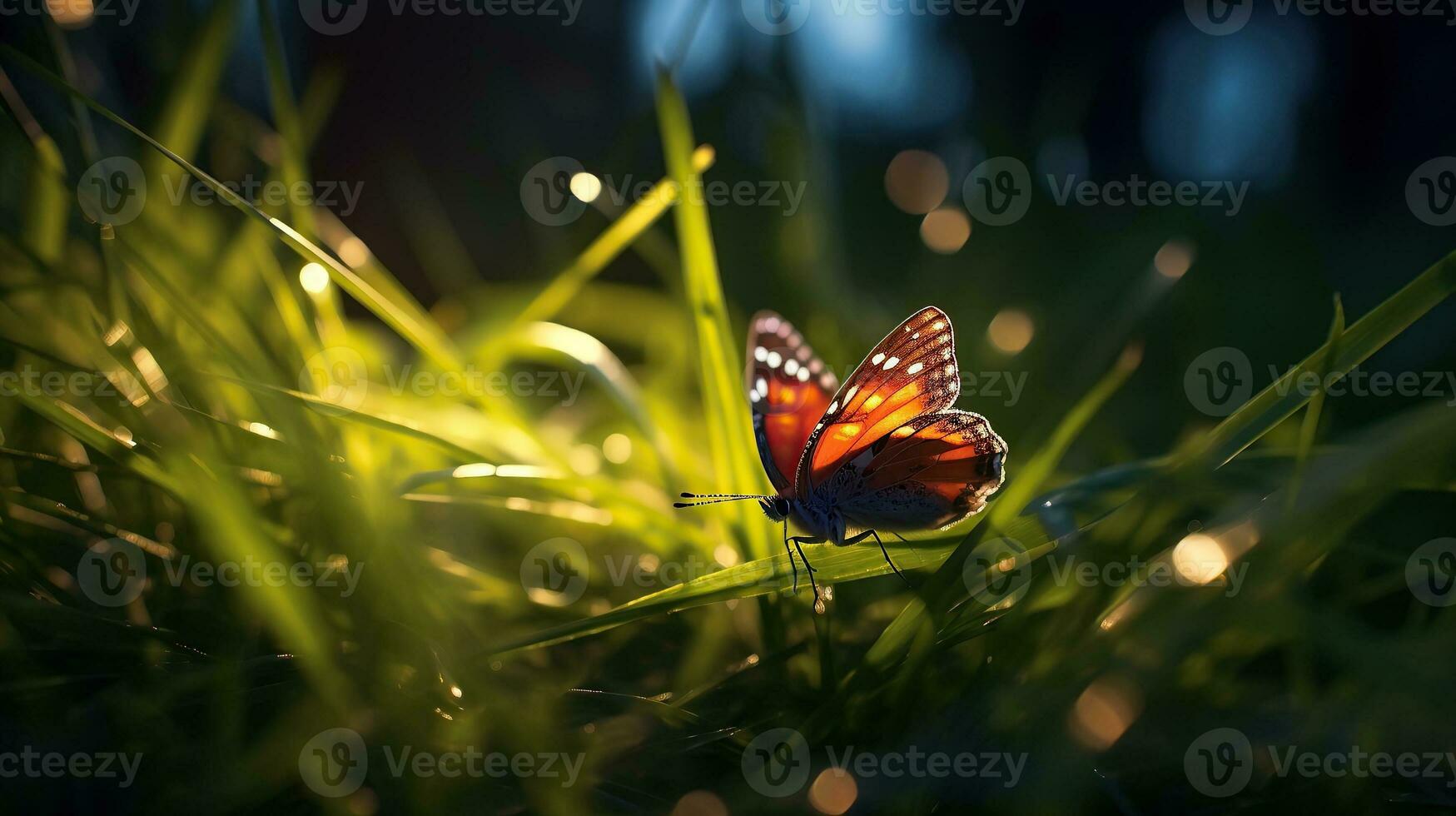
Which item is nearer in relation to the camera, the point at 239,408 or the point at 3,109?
the point at 3,109

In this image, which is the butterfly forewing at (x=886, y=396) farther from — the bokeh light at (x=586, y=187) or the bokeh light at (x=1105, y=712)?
the bokeh light at (x=586, y=187)

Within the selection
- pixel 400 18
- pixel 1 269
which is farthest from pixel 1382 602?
pixel 400 18

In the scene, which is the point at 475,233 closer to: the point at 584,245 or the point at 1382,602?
the point at 584,245

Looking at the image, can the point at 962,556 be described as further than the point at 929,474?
No

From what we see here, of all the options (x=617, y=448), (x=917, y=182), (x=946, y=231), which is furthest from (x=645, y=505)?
(x=917, y=182)

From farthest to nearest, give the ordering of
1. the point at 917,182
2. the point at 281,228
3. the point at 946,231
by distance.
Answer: the point at 917,182
the point at 946,231
the point at 281,228

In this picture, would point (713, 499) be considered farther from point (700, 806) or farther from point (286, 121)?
point (286, 121)

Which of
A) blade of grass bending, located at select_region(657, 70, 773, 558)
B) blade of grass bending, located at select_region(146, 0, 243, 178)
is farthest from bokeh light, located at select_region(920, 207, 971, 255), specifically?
blade of grass bending, located at select_region(146, 0, 243, 178)
